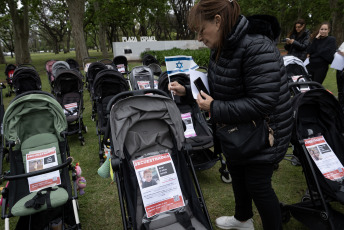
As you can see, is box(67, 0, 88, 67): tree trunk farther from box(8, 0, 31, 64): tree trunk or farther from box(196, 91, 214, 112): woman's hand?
box(196, 91, 214, 112): woman's hand

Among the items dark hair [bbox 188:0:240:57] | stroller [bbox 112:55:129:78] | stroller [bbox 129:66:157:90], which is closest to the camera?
dark hair [bbox 188:0:240:57]

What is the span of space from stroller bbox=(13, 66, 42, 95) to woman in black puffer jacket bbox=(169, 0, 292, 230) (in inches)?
250

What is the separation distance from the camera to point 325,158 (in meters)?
2.54

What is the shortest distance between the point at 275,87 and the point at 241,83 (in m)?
0.21

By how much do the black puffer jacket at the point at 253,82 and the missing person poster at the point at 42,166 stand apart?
2.13 meters

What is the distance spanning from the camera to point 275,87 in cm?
149

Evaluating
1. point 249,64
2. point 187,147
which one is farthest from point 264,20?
point 187,147

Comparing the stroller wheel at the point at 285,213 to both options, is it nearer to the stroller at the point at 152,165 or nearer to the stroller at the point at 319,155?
the stroller at the point at 319,155

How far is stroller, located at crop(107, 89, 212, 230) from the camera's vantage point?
2.15 m

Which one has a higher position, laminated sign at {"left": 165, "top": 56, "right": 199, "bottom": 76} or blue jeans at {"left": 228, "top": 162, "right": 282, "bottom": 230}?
laminated sign at {"left": 165, "top": 56, "right": 199, "bottom": 76}

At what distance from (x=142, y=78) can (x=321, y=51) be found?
4.42 m

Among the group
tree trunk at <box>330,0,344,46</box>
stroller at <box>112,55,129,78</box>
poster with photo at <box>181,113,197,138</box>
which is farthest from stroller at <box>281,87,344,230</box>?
tree trunk at <box>330,0,344,46</box>

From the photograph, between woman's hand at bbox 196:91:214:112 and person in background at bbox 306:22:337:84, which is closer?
woman's hand at bbox 196:91:214:112

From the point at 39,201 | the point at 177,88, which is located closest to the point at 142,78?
the point at 177,88
